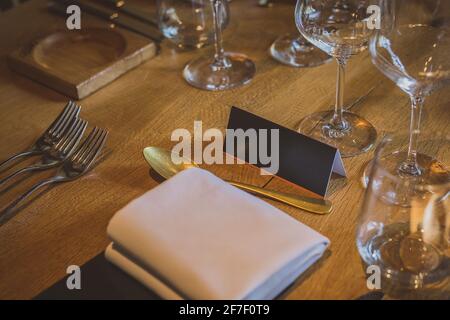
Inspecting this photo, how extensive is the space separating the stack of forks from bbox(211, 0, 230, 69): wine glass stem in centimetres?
27

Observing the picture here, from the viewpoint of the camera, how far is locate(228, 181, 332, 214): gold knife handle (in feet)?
2.51

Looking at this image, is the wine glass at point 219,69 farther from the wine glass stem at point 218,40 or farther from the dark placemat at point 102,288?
the dark placemat at point 102,288

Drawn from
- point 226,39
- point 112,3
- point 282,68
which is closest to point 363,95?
point 282,68

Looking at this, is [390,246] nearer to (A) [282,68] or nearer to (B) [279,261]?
(B) [279,261]

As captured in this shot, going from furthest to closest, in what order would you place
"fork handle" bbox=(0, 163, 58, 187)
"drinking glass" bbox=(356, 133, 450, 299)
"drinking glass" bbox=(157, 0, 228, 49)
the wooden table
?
"drinking glass" bbox=(157, 0, 228, 49), "fork handle" bbox=(0, 163, 58, 187), the wooden table, "drinking glass" bbox=(356, 133, 450, 299)

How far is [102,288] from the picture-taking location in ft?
2.16

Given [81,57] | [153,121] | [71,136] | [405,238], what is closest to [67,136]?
[71,136]

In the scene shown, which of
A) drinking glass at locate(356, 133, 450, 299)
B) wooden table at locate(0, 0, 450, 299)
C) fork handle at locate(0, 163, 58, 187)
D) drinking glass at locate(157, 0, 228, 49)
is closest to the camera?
drinking glass at locate(356, 133, 450, 299)

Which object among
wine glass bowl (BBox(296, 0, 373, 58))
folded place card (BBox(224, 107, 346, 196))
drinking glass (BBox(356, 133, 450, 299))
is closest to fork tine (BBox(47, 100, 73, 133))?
folded place card (BBox(224, 107, 346, 196))

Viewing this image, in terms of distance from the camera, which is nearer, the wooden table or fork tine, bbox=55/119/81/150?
the wooden table

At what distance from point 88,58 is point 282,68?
0.33 m

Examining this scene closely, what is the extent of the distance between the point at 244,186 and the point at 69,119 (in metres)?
0.30

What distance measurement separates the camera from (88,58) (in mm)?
1103

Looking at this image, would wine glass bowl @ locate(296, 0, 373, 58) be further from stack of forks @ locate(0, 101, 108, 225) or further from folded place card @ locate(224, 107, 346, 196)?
stack of forks @ locate(0, 101, 108, 225)
